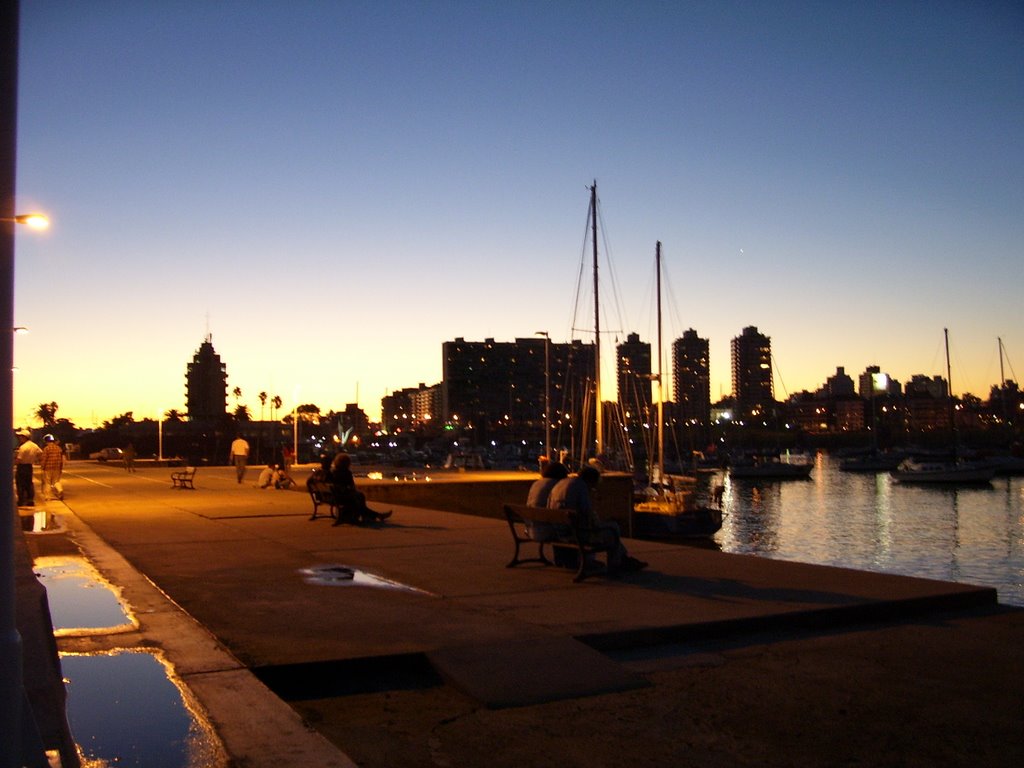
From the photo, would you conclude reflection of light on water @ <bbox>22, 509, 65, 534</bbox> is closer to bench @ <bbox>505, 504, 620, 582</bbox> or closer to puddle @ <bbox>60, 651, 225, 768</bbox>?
bench @ <bbox>505, 504, 620, 582</bbox>

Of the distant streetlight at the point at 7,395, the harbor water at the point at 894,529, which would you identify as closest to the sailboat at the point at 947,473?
the harbor water at the point at 894,529

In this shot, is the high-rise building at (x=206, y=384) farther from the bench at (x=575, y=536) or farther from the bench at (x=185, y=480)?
the bench at (x=575, y=536)

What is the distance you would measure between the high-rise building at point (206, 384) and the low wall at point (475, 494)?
152413 millimetres

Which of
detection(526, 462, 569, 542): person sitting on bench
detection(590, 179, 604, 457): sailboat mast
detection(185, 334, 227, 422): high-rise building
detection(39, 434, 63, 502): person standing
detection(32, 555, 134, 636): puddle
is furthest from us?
detection(185, 334, 227, 422): high-rise building

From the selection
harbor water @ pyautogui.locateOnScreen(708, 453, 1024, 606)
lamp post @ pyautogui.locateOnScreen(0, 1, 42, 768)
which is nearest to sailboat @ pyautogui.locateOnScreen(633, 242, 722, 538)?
harbor water @ pyautogui.locateOnScreen(708, 453, 1024, 606)

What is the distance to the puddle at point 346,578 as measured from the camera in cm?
→ 1045

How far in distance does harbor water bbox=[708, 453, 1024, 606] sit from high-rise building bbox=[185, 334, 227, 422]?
119787 mm

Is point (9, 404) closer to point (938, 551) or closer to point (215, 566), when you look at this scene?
point (215, 566)

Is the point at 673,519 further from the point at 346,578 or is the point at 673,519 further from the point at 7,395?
the point at 7,395

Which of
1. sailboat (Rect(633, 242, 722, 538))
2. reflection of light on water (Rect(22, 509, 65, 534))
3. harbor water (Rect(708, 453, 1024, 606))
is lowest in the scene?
harbor water (Rect(708, 453, 1024, 606))

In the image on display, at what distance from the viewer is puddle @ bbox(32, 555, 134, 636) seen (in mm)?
8422

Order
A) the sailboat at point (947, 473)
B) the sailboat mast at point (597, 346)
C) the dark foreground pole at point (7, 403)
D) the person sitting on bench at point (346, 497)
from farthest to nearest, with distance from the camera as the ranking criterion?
1. the sailboat at point (947, 473)
2. the sailboat mast at point (597, 346)
3. the person sitting on bench at point (346, 497)
4. the dark foreground pole at point (7, 403)

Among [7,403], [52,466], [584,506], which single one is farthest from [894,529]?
[7,403]

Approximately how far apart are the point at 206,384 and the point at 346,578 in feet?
594
